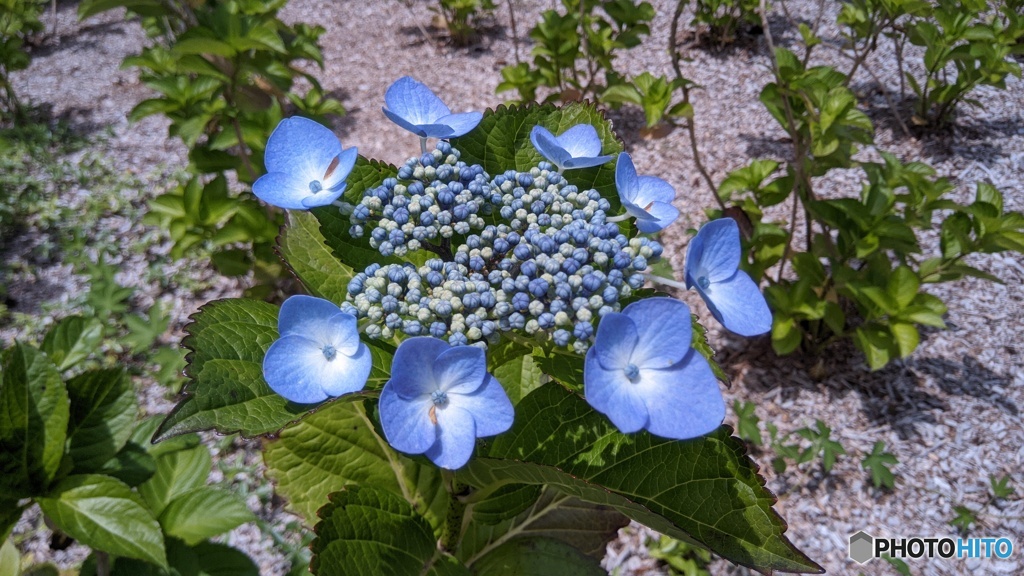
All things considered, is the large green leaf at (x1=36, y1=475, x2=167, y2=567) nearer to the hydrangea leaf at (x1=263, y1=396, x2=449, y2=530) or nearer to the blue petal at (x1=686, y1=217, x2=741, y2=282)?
the hydrangea leaf at (x1=263, y1=396, x2=449, y2=530)

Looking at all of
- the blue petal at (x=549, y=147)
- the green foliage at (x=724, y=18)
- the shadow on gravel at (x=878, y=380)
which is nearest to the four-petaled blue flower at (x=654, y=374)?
the blue petal at (x=549, y=147)

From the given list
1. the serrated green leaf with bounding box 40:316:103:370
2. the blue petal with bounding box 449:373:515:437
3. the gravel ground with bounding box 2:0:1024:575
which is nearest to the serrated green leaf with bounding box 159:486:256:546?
the serrated green leaf with bounding box 40:316:103:370

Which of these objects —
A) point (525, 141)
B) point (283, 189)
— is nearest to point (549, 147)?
point (525, 141)

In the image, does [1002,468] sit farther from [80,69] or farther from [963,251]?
[80,69]

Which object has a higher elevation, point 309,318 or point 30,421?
point 309,318

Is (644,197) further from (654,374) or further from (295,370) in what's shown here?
(295,370)
